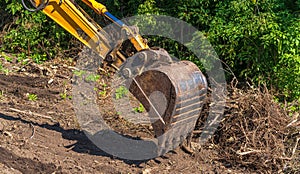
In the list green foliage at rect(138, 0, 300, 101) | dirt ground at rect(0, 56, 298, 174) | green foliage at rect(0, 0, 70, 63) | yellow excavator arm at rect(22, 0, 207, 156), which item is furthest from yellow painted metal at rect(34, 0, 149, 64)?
green foliage at rect(0, 0, 70, 63)

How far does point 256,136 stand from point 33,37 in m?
5.61

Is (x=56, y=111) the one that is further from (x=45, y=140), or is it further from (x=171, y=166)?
(x=171, y=166)

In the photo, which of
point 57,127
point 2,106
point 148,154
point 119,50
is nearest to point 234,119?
point 148,154

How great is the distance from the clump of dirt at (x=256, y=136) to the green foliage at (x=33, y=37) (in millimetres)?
4661

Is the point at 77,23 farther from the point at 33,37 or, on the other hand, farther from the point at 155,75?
the point at 33,37

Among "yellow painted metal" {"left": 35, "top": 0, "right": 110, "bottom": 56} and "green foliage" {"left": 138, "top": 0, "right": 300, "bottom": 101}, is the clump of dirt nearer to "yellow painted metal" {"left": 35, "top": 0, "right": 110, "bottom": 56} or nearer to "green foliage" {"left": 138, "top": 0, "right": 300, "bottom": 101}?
"green foliage" {"left": 138, "top": 0, "right": 300, "bottom": 101}

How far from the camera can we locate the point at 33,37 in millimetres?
10648

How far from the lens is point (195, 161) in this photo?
660 centimetres

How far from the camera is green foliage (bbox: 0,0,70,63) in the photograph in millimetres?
10594

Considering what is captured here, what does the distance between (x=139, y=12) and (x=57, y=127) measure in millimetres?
3129

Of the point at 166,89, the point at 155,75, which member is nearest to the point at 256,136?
the point at 166,89

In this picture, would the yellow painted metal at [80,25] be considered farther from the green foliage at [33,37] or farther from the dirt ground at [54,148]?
the green foliage at [33,37]

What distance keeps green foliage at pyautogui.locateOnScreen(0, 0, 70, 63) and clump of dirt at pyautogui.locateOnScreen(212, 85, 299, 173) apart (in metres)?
4.66

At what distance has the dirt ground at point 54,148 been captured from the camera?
19.9ft
